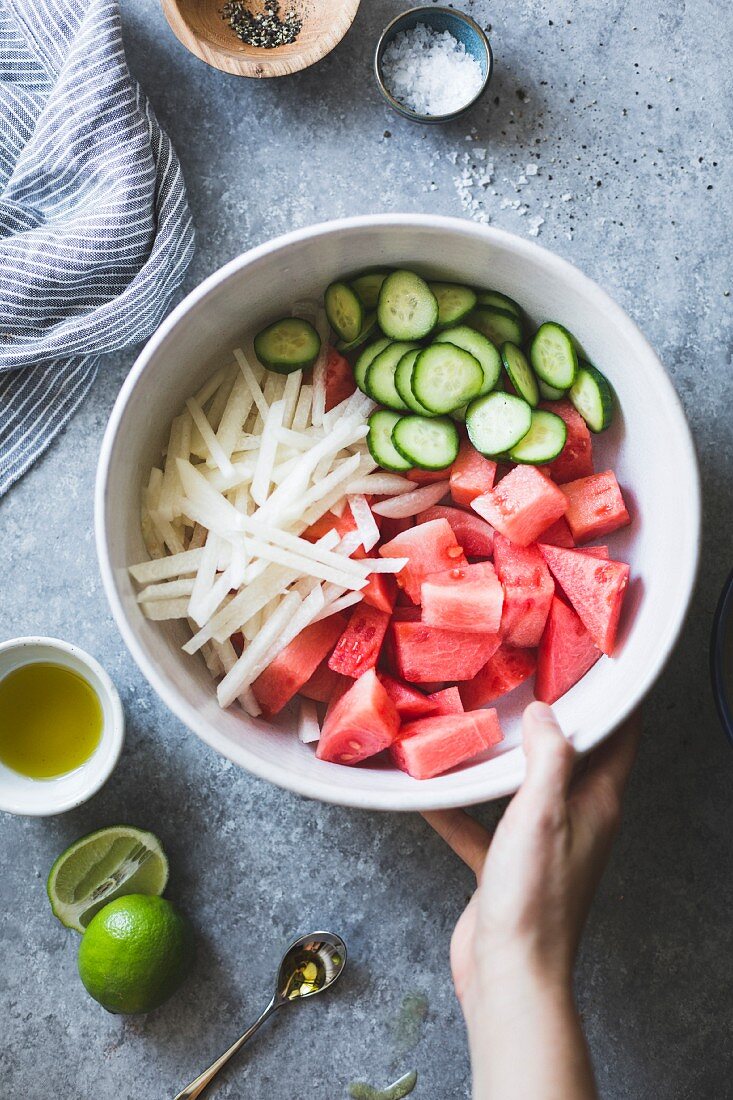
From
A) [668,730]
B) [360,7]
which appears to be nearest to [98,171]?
[360,7]

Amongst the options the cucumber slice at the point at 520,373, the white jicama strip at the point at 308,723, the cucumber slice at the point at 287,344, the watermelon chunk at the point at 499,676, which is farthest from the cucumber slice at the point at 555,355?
the white jicama strip at the point at 308,723

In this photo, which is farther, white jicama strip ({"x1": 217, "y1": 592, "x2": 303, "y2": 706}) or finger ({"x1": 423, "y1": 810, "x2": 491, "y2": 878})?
finger ({"x1": 423, "y1": 810, "x2": 491, "y2": 878})

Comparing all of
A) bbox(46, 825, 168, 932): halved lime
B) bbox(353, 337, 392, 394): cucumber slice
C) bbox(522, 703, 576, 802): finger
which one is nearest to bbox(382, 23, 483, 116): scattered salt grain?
bbox(353, 337, 392, 394): cucumber slice

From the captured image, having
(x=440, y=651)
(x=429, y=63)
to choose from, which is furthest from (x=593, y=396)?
(x=429, y=63)

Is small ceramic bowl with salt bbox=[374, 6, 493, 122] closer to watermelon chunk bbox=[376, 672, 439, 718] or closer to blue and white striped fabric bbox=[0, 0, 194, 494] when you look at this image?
blue and white striped fabric bbox=[0, 0, 194, 494]

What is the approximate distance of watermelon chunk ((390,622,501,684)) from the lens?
186 centimetres

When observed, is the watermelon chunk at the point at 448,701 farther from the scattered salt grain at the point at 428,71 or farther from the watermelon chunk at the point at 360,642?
the scattered salt grain at the point at 428,71

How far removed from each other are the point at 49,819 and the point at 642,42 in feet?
8.10

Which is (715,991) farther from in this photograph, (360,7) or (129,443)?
(360,7)

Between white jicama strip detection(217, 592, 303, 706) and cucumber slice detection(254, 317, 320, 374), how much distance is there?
510 millimetres

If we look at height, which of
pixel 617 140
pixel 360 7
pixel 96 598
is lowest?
pixel 96 598

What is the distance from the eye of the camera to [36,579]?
2201 mm

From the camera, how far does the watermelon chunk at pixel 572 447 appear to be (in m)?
1.90

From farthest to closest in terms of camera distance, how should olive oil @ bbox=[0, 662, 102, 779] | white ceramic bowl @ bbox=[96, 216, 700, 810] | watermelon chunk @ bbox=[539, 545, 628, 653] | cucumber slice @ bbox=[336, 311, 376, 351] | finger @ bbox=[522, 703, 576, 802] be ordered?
olive oil @ bbox=[0, 662, 102, 779] → cucumber slice @ bbox=[336, 311, 376, 351] → watermelon chunk @ bbox=[539, 545, 628, 653] → white ceramic bowl @ bbox=[96, 216, 700, 810] → finger @ bbox=[522, 703, 576, 802]
